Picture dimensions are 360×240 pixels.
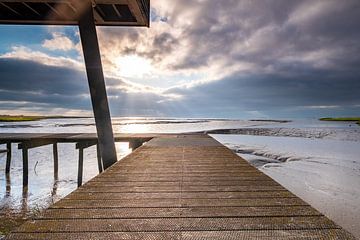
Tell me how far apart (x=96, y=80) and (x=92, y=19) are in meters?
1.52

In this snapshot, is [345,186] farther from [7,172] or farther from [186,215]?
[7,172]

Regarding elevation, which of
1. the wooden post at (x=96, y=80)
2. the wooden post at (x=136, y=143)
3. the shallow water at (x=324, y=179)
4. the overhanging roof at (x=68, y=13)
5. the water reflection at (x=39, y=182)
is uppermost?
the overhanging roof at (x=68, y=13)

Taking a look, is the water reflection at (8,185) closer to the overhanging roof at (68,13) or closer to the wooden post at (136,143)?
the wooden post at (136,143)

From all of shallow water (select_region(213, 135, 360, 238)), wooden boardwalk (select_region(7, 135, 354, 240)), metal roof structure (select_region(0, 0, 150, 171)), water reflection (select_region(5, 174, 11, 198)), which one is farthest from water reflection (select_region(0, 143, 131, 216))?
shallow water (select_region(213, 135, 360, 238))

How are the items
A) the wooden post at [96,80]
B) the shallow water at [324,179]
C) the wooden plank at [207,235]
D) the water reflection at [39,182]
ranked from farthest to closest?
the water reflection at [39,182]
the shallow water at [324,179]
the wooden post at [96,80]
the wooden plank at [207,235]

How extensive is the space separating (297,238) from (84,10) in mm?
6577

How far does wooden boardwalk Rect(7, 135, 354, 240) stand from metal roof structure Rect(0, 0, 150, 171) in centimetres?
284

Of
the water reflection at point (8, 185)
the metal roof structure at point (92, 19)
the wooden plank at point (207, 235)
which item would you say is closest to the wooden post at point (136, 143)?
the water reflection at point (8, 185)

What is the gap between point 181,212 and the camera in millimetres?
2521

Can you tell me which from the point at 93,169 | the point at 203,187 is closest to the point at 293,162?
the point at 93,169

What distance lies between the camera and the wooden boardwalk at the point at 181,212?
2.08m

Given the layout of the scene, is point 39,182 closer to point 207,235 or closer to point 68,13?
point 68,13

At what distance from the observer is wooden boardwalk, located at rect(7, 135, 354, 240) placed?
2.08 meters

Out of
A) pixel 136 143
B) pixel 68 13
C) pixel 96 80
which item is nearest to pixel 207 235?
pixel 96 80
